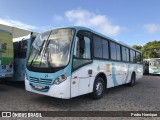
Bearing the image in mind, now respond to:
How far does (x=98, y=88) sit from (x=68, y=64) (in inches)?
93.3

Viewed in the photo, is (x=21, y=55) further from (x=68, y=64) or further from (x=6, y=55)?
(x=68, y=64)

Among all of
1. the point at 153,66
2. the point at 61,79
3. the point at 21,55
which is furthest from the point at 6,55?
the point at 153,66

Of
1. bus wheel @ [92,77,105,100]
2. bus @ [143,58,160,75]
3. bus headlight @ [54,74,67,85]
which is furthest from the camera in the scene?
bus @ [143,58,160,75]

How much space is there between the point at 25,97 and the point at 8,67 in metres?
2.18

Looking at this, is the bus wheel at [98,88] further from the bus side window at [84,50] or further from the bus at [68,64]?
the bus side window at [84,50]

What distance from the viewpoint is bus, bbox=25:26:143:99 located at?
5.84 m

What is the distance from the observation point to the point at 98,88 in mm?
7605

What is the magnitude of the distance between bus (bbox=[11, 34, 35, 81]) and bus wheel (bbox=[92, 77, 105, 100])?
12.6ft

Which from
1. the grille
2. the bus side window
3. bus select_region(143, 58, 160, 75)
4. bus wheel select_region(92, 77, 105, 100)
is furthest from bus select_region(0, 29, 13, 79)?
bus select_region(143, 58, 160, 75)

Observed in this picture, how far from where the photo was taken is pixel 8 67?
8789 millimetres

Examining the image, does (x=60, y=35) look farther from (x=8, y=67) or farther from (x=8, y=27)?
(x=8, y=27)

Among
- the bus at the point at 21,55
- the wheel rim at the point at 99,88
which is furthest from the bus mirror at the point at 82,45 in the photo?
the bus at the point at 21,55

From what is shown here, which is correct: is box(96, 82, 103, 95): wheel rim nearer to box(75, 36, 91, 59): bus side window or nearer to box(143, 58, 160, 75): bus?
box(75, 36, 91, 59): bus side window

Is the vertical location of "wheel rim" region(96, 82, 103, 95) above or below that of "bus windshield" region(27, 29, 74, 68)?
below
